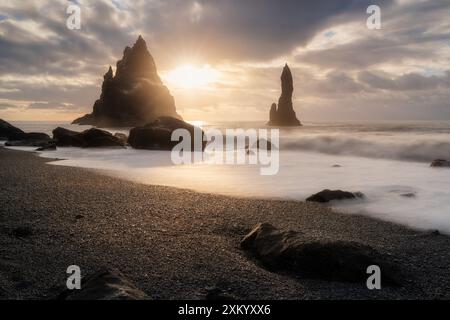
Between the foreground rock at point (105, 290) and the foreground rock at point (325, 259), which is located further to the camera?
the foreground rock at point (325, 259)

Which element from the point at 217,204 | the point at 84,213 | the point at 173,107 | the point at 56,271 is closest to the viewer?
the point at 56,271

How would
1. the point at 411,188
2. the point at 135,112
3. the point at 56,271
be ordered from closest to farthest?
1. the point at 56,271
2. the point at 411,188
3. the point at 135,112

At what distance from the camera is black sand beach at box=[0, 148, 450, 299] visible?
17.0ft

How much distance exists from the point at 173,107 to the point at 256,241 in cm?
11253

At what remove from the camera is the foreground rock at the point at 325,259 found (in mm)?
5559

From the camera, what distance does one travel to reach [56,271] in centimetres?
546

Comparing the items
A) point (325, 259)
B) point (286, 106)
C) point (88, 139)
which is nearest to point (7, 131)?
point (88, 139)

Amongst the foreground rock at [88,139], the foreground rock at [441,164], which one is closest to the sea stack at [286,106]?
the foreground rock at [88,139]

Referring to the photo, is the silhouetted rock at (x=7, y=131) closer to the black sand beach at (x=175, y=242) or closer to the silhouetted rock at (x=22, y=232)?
the black sand beach at (x=175, y=242)

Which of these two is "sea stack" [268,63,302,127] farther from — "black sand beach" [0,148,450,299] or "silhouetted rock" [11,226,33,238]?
"silhouetted rock" [11,226,33,238]

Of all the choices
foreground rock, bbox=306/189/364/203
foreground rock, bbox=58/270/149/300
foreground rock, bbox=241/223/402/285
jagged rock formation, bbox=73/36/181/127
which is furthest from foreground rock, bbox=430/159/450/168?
jagged rock formation, bbox=73/36/181/127

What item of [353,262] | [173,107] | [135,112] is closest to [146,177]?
[353,262]

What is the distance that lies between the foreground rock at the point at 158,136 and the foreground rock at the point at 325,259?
25.5m

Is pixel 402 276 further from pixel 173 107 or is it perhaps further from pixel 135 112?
pixel 173 107
